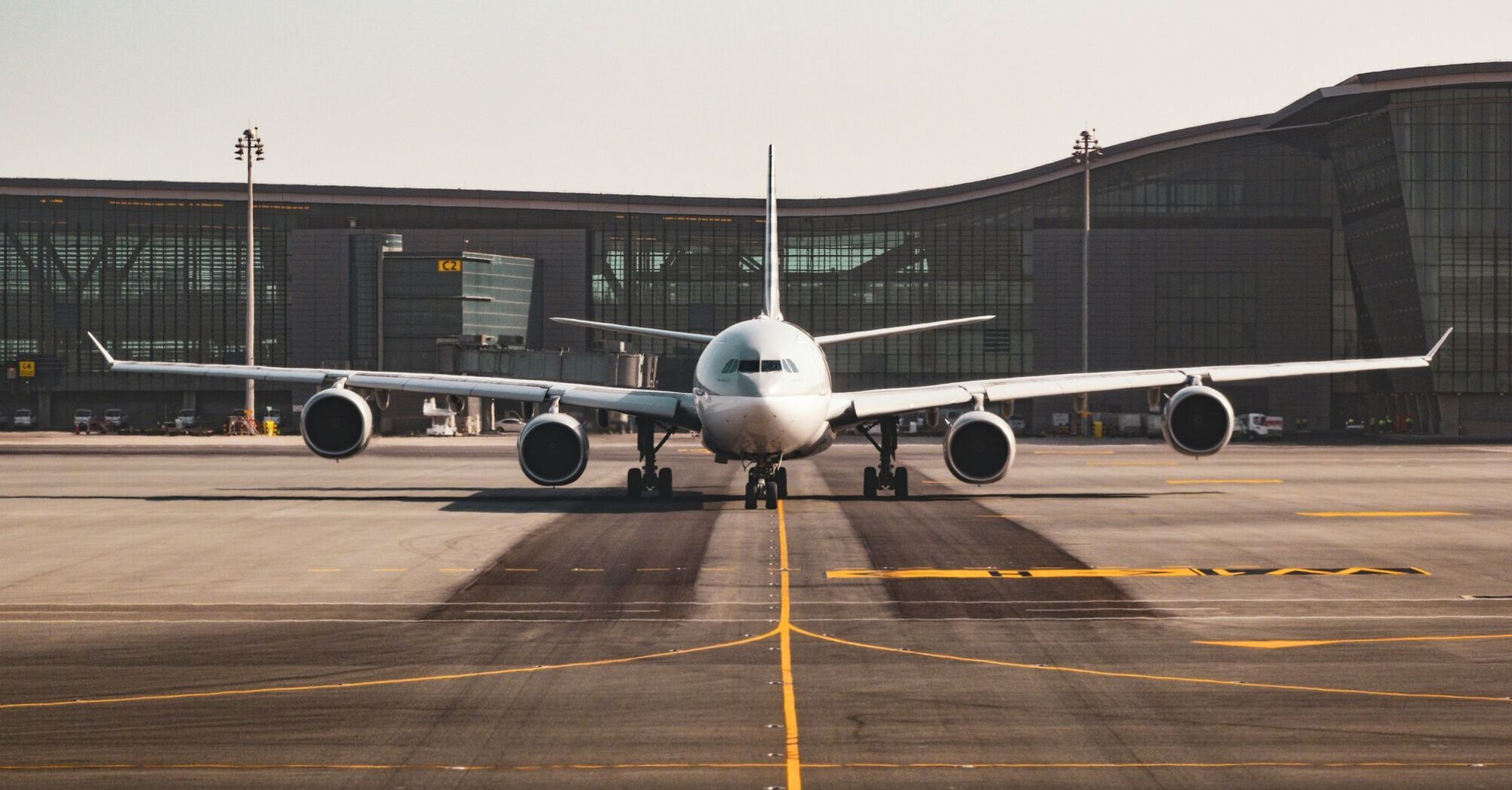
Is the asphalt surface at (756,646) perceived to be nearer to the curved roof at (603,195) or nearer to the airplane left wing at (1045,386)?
the airplane left wing at (1045,386)

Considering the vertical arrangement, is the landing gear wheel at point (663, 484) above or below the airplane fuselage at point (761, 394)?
below

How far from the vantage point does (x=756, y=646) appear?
18438mm

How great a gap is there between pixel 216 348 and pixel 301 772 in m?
163

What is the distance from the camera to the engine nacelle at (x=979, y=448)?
38500 mm

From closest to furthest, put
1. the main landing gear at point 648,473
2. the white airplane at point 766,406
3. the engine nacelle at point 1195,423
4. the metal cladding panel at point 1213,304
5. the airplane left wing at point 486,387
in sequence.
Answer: the white airplane at point 766,406
the engine nacelle at point 1195,423
the airplane left wing at point 486,387
the main landing gear at point 648,473
the metal cladding panel at point 1213,304

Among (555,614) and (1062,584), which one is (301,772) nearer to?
(555,614)

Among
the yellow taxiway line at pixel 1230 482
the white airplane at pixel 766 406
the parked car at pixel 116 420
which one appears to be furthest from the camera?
the parked car at pixel 116 420

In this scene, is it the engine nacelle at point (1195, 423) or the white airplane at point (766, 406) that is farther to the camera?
the engine nacelle at point (1195, 423)

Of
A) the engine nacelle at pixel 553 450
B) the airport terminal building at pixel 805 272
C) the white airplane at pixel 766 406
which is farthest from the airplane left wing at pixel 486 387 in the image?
the airport terminal building at pixel 805 272

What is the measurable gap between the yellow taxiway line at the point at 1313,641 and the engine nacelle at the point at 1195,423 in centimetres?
2208

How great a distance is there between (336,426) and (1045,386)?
21.6 meters

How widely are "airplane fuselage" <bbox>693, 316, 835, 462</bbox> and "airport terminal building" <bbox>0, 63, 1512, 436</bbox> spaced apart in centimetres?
10794

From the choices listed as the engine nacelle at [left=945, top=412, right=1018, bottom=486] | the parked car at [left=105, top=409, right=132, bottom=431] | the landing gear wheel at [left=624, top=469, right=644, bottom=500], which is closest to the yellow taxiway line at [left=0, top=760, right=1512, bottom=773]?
the engine nacelle at [left=945, top=412, right=1018, bottom=486]

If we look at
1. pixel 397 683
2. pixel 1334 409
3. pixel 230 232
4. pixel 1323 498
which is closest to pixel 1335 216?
pixel 1334 409
